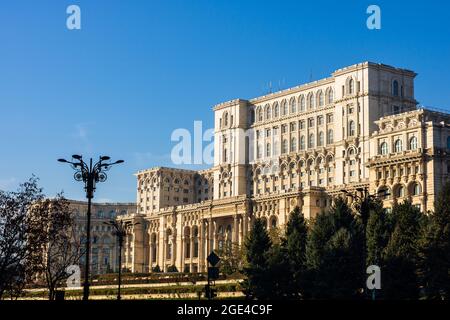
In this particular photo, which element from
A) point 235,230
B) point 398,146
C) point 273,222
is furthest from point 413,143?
point 235,230

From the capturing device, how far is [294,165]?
504ft

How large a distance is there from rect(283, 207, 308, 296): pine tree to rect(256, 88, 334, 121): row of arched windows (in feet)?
208

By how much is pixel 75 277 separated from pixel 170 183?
2163 inches

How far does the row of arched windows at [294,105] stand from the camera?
14862 centimetres

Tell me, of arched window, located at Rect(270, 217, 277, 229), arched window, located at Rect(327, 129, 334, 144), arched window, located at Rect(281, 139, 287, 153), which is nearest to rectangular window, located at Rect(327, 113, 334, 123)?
arched window, located at Rect(327, 129, 334, 144)

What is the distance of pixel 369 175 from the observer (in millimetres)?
127562

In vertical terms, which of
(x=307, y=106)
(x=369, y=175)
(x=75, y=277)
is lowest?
(x=75, y=277)

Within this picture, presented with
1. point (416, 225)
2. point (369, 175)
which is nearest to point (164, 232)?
point (369, 175)

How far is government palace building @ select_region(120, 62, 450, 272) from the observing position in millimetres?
119125

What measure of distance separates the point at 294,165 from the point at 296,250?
232ft

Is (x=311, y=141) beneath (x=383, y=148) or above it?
above

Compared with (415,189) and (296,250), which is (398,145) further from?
(296,250)

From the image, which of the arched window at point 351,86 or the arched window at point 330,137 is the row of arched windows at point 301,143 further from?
the arched window at point 351,86
